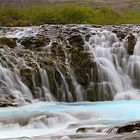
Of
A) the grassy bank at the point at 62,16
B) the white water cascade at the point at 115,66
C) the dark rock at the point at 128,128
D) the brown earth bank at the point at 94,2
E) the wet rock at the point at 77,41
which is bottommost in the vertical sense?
the brown earth bank at the point at 94,2

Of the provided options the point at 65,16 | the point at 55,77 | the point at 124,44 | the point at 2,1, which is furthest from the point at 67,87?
the point at 2,1

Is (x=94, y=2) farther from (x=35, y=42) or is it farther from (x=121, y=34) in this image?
(x=35, y=42)

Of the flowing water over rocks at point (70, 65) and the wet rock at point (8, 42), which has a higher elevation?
the wet rock at point (8, 42)

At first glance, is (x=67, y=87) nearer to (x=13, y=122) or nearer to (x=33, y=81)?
(x=33, y=81)

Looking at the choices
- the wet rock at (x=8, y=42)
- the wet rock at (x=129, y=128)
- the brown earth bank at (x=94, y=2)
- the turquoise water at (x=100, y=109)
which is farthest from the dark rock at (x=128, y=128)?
the brown earth bank at (x=94, y=2)

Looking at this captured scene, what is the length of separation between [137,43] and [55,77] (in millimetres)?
6211

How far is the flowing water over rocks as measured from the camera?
26.8m

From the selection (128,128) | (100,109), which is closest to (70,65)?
(100,109)

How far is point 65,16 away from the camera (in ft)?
173

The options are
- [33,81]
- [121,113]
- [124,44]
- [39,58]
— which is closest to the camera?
[121,113]

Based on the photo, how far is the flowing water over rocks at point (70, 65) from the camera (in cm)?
2678

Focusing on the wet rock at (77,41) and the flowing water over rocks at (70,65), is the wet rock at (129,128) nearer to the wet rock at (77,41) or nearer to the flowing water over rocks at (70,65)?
the flowing water over rocks at (70,65)

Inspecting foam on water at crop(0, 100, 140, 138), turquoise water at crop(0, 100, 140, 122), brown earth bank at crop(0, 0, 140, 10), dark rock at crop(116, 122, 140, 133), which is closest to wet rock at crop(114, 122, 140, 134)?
dark rock at crop(116, 122, 140, 133)

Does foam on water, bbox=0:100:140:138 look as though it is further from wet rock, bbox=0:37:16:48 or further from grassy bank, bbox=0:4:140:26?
grassy bank, bbox=0:4:140:26
